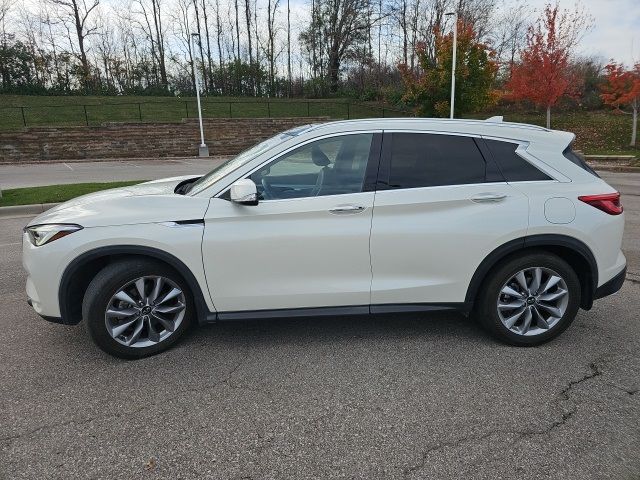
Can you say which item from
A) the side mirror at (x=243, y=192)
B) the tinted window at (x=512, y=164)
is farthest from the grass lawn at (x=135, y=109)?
the tinted window at (x=512, y=164)

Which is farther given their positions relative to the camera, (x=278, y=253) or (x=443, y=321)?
(x=443, y=321)

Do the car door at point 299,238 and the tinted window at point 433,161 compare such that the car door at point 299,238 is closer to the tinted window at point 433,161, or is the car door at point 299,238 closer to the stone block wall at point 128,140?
the tinted window at point 433,161

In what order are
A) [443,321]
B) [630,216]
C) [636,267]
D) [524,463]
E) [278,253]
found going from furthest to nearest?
[630,216] < [636,267] < [443,321] < [278,253] < [524,463]

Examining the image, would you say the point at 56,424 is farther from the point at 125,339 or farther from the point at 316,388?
the point at 316,388

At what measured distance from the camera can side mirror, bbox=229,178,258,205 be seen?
3057 millimetres

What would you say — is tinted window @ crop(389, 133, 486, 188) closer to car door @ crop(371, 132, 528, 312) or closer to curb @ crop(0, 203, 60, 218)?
car door @ crop(371, 132, 528, 312)

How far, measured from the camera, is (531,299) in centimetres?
345

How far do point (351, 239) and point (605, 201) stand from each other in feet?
6.43

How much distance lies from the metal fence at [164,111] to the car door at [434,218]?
2627 centimetres

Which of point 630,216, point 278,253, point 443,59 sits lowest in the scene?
point 630,216

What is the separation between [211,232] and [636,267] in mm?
5117

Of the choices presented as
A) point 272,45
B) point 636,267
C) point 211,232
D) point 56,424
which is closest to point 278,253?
point 211,232

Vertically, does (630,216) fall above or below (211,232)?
below

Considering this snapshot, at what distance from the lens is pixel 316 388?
300 centimetres
